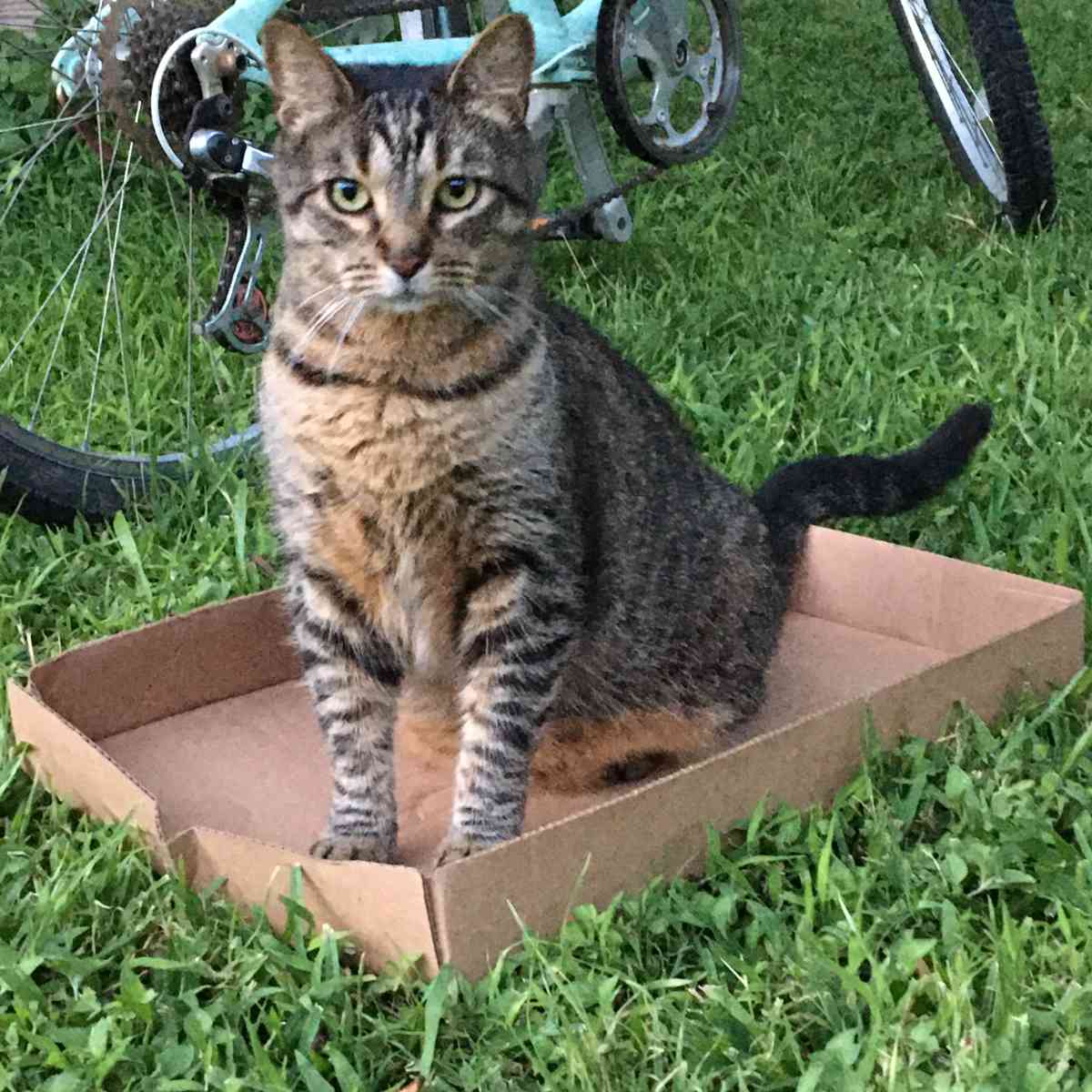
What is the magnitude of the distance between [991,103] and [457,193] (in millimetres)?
2625

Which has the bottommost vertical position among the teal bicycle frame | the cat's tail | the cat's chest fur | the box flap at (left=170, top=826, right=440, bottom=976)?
the box flap at (left=170, top=826, right=440, bottom=976)

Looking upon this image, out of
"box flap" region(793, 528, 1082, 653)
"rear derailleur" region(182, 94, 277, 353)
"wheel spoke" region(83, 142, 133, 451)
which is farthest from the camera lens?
"wheel spoke" region(83, 142, 133, 451)

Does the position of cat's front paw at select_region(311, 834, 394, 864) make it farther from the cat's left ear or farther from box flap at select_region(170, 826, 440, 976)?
the cat's left ear

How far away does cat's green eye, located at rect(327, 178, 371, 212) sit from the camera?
5.70 ft

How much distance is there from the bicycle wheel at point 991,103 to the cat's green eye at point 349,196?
8.69 ft

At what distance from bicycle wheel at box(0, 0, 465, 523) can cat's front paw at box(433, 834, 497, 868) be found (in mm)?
1250

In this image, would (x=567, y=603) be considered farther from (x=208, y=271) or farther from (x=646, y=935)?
(x=208, y=271)

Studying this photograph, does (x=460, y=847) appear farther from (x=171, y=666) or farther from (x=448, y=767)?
(x=171, y=666)

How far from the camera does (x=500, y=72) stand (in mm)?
1781

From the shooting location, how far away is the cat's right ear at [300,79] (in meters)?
1.72

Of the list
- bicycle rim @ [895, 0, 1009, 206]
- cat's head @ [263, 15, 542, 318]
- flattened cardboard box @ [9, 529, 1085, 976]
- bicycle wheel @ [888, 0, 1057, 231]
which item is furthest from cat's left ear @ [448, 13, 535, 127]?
bicycle rim @ [895, 0, 1009, 206]

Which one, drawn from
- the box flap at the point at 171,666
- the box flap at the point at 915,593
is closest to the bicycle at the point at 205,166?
the box flap at the point at 171,666

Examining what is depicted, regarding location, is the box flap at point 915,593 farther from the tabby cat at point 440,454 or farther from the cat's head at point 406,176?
the cat's head at point 406,176

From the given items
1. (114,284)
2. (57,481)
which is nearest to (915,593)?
(57,481)
